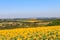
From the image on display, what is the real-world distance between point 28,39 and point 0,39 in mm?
2152

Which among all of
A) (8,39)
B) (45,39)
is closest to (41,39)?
(45,39)

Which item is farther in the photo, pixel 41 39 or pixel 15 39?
pixel 15 39

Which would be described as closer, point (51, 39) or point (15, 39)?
point (51, 39)

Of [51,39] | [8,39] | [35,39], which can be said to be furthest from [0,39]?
[51,39]

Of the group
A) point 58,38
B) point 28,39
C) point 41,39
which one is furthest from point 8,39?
point 58,38

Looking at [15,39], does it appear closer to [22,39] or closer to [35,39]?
[22,39]

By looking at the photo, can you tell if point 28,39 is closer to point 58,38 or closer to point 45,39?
point 45,39

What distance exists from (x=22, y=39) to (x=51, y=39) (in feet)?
6.12

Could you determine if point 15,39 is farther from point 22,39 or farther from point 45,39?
point 45,39

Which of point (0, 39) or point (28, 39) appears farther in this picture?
point (0, 39)

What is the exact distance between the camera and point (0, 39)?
12.5m

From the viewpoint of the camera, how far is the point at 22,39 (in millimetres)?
11797

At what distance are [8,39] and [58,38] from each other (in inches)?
129

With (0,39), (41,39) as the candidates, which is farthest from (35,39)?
(0,39)
